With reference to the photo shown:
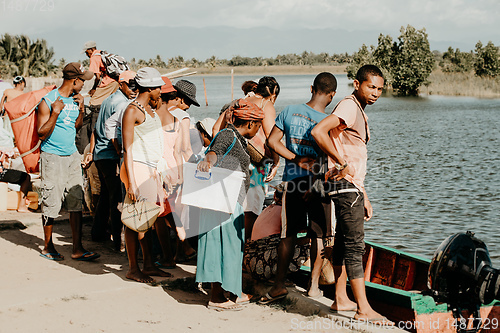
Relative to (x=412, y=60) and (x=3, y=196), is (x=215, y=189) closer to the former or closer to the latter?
(x=3, y=196)

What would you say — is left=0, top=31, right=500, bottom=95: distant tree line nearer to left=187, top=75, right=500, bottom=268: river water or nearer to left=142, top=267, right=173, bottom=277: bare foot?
left=187, top=75, right=500, bottom=268: river water

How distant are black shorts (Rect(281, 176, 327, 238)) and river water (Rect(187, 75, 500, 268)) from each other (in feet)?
18.3

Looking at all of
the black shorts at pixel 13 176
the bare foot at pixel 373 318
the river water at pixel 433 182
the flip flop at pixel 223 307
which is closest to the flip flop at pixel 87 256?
the flip flop at pixel 223 307

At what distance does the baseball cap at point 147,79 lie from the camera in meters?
5.54

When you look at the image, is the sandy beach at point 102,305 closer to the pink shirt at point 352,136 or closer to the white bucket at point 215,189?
the white bucket at point 215,189

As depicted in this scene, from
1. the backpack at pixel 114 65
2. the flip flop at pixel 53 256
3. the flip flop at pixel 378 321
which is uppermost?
the backpack at pixel 114 65

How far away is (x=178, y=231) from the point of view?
245 inches

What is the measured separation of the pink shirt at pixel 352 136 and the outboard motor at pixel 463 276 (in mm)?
902

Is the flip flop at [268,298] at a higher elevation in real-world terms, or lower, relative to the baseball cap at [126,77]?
lower

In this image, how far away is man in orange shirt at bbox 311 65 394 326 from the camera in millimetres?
4832

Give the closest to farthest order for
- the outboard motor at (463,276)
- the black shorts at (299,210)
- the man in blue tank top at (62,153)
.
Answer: the outboard motor at (463,276) → the black shorts at (299,210) → the man in blue tank top at (62,153)

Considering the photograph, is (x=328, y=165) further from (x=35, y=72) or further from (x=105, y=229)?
(x=35, y=72)

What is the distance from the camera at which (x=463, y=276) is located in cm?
433

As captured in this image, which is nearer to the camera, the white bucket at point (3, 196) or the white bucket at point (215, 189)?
the white bucket at point (215, 189)
